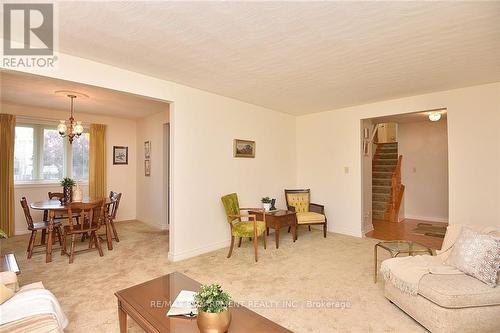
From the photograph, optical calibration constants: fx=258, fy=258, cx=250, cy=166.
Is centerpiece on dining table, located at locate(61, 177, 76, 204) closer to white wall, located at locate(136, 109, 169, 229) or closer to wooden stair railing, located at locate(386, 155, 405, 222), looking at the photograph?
white wall, located at locate(136, 109, 169, 229)

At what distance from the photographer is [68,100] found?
4805 mm

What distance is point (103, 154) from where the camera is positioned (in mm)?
6082

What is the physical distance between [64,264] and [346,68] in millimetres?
4571

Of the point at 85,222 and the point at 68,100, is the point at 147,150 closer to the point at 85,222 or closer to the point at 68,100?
the point at 68,100

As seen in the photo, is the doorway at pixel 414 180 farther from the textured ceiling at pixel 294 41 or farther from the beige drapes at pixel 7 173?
the beige drapes at pixel 7 173

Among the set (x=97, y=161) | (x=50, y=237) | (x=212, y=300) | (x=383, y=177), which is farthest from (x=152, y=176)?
(x=383, y=177)

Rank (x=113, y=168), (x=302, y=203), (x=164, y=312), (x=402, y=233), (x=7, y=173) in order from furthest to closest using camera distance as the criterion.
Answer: (x=113, y=168)
(x=302, y=203)
(x=402, y=233)
(x=7, y=173)
(x=164, y=312)

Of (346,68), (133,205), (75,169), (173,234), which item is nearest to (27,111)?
(75,169)

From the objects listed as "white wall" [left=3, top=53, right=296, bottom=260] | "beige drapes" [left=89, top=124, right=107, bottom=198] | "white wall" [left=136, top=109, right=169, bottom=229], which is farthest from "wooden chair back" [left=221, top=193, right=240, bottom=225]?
"beige drapes" [left=89, top=124, right=107, bottom=198]

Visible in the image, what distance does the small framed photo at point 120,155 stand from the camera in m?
6.41

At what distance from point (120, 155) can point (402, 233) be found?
6.71m

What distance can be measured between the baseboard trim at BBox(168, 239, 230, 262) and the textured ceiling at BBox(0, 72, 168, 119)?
2.32m

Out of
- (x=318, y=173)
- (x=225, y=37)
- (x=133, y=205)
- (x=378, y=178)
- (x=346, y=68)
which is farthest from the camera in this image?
(x=378, y=178)

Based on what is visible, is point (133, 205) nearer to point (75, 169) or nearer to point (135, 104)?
point (75, 169)
